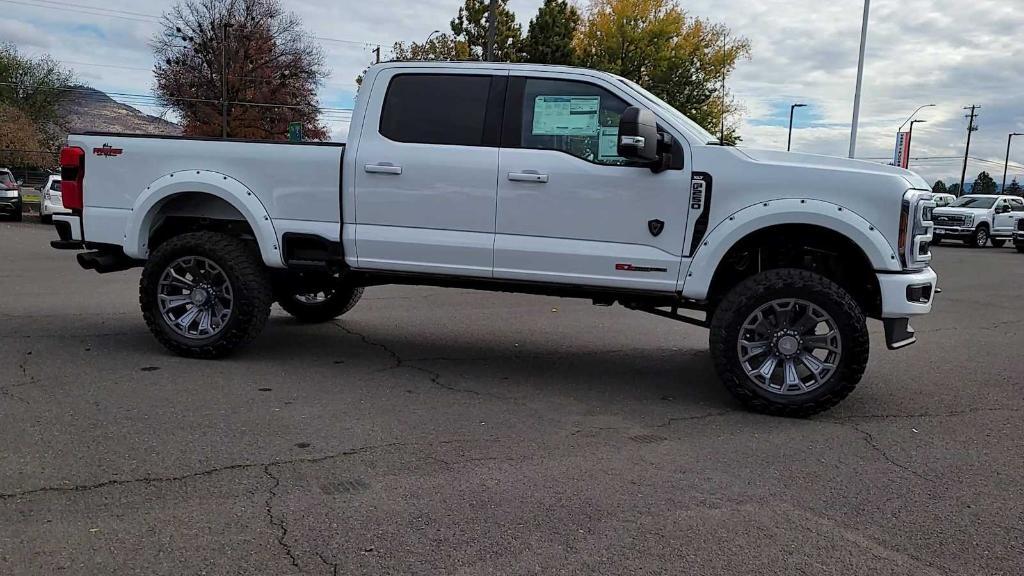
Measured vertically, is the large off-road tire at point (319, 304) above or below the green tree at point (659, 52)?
below

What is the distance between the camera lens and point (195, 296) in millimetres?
6219

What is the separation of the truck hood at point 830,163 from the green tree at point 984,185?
8904cm

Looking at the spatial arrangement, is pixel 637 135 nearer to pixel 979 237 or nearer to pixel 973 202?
pixel 979 237

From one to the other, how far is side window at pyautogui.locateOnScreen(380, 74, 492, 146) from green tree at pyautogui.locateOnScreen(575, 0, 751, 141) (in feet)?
152

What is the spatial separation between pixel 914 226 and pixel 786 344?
3.46 ft

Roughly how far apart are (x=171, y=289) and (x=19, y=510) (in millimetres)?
3030

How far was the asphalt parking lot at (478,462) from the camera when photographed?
320 cm

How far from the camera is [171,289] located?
6.25 meters

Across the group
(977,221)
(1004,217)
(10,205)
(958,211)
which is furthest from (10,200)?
(1004,217)

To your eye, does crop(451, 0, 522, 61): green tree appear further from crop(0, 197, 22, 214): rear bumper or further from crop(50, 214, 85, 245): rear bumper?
crop(50, 214, 85, 245): rear bumper

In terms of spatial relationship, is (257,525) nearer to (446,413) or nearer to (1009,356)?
(446,413)

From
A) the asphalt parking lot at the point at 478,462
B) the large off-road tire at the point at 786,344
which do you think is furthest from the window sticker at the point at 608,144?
the asphalt parking lot at the point at 478,462

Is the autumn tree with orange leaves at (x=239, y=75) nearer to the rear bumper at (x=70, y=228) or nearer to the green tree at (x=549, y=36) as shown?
the green tree at (x=549, y=36)

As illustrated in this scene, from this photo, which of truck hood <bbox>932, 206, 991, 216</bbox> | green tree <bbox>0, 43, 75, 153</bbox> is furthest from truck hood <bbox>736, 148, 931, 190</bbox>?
green tree <bbox>0, 43, 75, 153</bbox>
